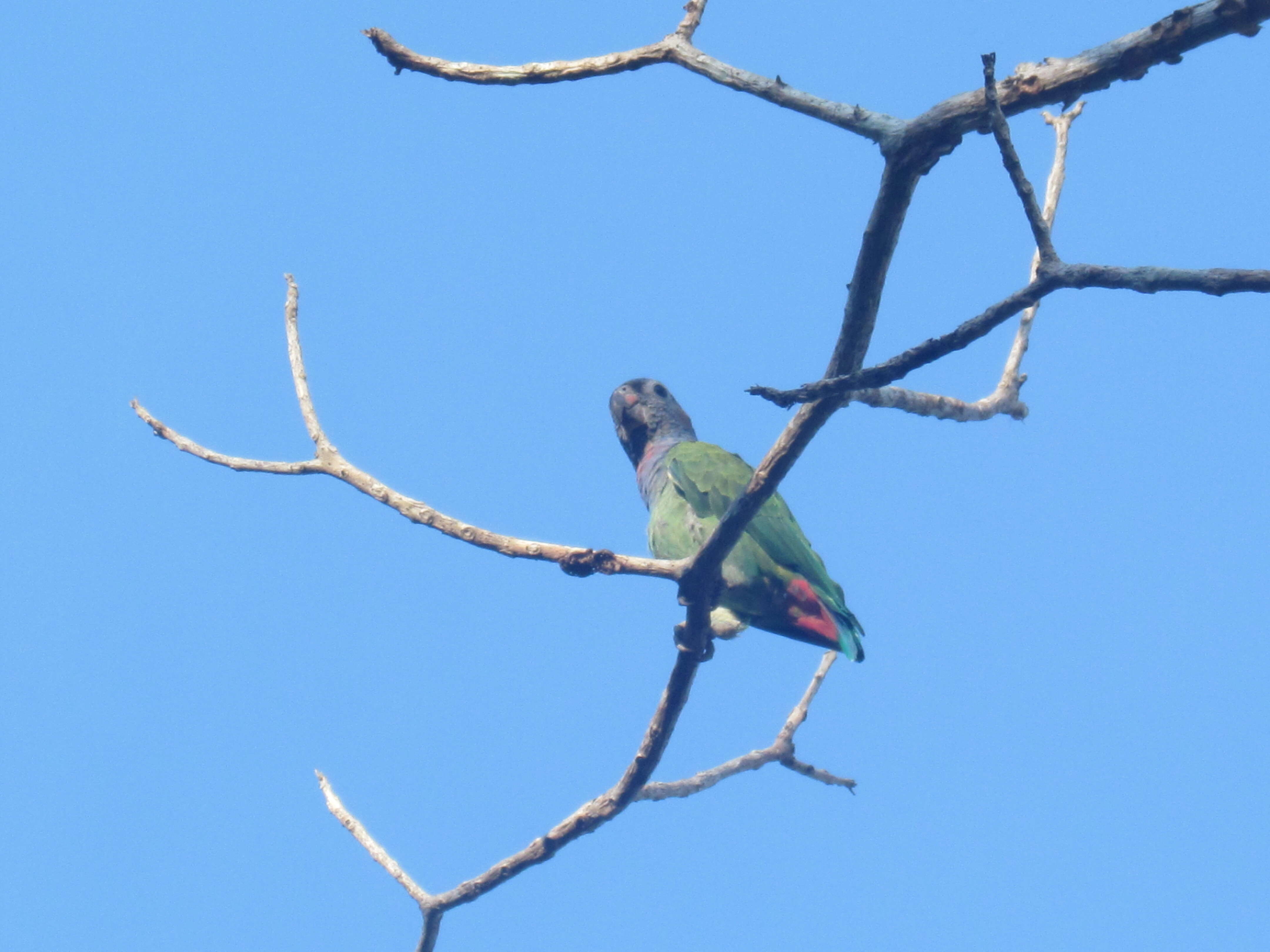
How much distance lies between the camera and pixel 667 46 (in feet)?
15.5

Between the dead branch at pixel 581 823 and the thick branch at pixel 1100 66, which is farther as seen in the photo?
the dead branch at pixel 581 823

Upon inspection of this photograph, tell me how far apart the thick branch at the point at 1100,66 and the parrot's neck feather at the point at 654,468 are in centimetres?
453

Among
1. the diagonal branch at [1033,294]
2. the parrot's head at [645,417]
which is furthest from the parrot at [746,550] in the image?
the diagonal branch at [1033,294]

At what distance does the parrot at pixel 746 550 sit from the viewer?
22.3ft

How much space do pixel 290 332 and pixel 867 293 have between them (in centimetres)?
371

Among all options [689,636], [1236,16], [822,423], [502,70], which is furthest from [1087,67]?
[689,636]

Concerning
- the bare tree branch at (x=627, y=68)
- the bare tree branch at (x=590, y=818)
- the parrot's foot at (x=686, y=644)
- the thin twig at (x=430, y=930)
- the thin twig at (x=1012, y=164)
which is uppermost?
the bare tree branch at (x=627, y=68)

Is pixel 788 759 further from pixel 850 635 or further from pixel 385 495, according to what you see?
pixel 385 495

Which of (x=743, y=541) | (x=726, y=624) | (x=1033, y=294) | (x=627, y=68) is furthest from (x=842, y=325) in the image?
(x=726, y=624)

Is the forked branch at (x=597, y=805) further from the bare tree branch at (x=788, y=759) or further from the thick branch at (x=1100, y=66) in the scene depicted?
the thick branch at (x=1100, y=66)

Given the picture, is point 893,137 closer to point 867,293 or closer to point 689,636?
point 867,293

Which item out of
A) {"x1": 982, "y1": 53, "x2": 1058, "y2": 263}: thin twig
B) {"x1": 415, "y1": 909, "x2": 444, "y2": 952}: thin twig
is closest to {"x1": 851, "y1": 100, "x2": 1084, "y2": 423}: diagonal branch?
{"x1": 982, "y1": 53, "x2": 1058, "y2": 263}: thin twig

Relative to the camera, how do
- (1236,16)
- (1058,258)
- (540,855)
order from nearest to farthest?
(1236,16), (1058,258), (540,855)

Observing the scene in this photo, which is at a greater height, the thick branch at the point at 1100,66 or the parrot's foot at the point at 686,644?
the thick branch at the point at 1100,66
